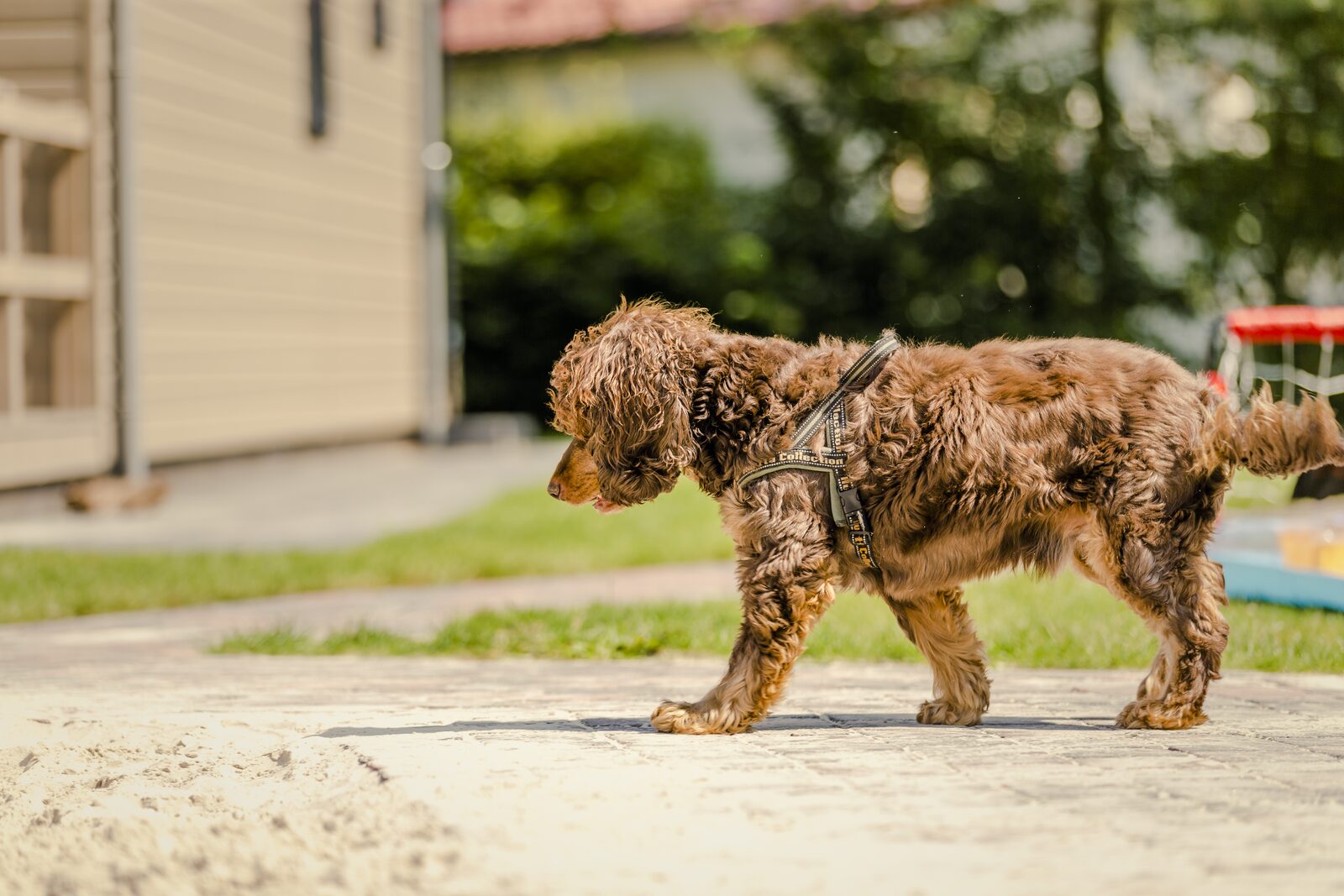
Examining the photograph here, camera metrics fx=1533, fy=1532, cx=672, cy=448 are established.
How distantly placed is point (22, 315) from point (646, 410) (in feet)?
27.9

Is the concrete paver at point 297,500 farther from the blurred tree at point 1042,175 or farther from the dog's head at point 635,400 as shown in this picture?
the dog's head at point 635,400

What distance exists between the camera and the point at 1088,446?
458 cm

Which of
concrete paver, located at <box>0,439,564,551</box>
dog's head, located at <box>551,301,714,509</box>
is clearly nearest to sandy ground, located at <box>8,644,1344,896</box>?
dog's head, located at <box>551,301,714,509</box>

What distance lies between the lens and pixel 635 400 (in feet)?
15.6

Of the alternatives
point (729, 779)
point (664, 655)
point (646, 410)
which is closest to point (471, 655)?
point (664, 655)

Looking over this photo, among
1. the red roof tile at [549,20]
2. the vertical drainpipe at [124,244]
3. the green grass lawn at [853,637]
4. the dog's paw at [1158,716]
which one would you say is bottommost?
the green grass lawn at [853,637]

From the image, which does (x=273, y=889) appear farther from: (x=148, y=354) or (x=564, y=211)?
(x=564, y=211)

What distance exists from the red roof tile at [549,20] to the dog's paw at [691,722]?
2234 centimetres

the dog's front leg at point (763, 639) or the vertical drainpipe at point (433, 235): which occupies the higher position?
the vertical drainpipe at point (433, 235)

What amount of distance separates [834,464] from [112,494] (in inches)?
338

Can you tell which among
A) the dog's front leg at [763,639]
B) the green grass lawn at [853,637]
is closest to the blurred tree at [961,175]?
the green grass lawn at [853,637]

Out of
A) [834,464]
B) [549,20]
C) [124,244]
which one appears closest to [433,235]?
[124,244]

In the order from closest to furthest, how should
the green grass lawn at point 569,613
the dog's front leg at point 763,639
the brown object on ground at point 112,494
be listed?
the dog's front leg at point 763,639 → the green grass lawn at point 569,613 → the brown object on ground at point 112,494

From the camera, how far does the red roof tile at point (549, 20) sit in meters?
27.3
